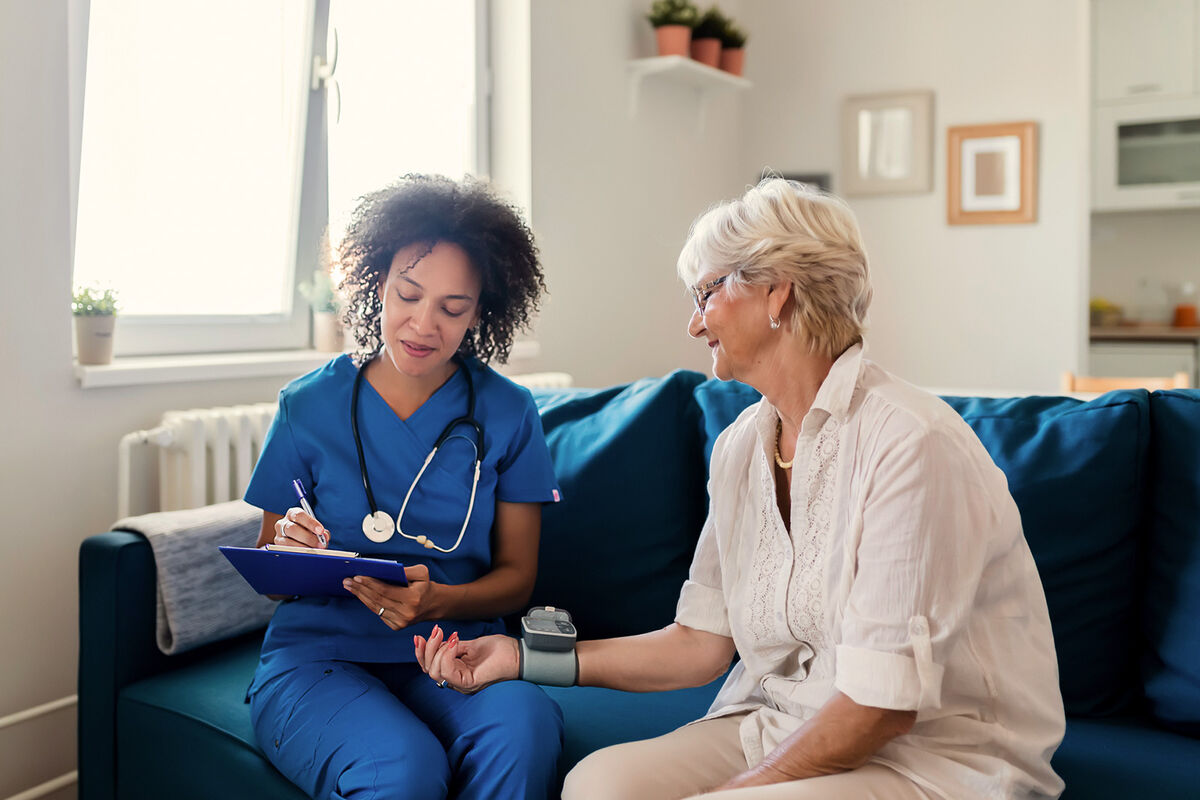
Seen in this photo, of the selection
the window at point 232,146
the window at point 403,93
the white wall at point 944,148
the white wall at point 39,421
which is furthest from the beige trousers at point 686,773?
the white wall at point 944,148

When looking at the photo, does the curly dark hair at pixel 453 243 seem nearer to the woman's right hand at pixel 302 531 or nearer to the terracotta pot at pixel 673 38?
the woman's right hand at pixel 302 531

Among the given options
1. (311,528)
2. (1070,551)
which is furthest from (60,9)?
(1070,551)

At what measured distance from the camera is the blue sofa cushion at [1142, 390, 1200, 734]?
4.78 feet

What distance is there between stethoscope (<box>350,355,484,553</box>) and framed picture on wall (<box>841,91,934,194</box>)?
335cm

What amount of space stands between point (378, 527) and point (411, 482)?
9cm

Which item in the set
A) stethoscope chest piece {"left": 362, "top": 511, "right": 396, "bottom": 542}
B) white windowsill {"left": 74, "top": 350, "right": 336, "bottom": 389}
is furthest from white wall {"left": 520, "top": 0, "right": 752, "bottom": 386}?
stethoscope chest piece {"left": 362, "top": 511, "right": 396, "bottom": 542}

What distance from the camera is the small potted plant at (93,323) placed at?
81.7 inches

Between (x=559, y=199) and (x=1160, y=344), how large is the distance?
9.53ft

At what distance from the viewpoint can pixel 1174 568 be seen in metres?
1.50

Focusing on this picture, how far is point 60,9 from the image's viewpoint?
6.54 feet

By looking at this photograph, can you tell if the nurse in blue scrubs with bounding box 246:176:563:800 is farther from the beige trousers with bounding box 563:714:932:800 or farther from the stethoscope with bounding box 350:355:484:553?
the beige trousers with bounding box 563:714:932:800

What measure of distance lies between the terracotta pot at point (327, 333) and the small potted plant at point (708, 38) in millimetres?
1987

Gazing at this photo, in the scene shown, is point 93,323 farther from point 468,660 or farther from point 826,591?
point 826,591

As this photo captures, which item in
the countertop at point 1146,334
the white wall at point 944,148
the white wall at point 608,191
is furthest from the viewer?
the countertop at point 1146,334
